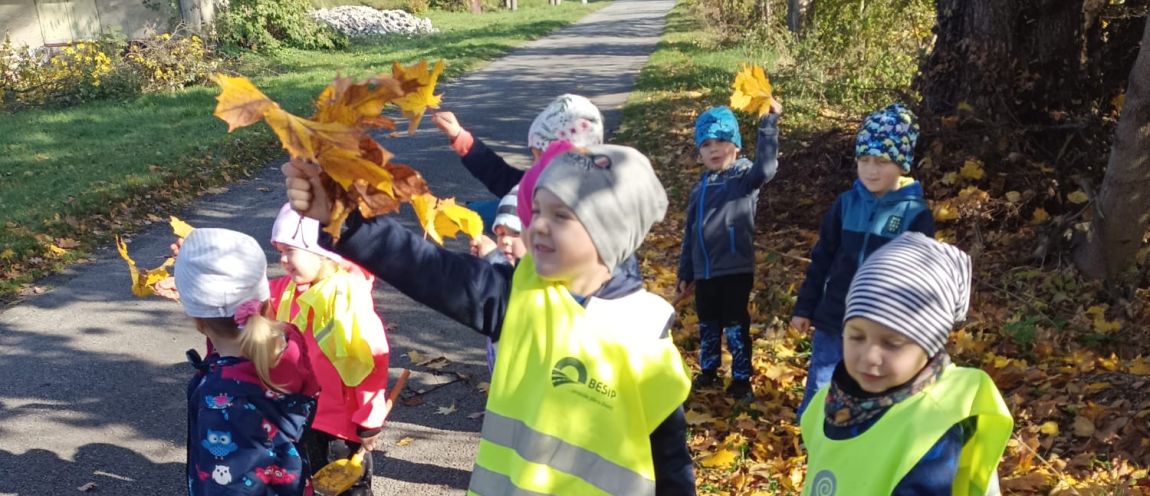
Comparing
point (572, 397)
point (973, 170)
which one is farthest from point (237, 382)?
point (973, 170)

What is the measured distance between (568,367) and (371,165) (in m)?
0.66

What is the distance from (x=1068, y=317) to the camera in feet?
17.4

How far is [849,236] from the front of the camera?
367cm

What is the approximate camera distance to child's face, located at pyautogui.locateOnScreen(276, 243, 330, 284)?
11.7 feet

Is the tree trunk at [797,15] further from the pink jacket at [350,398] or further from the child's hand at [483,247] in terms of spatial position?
the pink jacket at [350,398]

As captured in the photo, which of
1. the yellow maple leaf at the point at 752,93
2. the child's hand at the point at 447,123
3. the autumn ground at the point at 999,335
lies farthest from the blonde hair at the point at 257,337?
the yellow maple leaf at the point at 752,93

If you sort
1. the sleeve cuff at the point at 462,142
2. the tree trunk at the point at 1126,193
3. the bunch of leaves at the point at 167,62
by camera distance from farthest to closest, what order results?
the bunch of leaves at the point at 167,62 → the tree trunk at the point at 1126,193 → the sleeve cuff at the point at 462,142

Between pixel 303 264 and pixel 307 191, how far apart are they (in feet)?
5.32

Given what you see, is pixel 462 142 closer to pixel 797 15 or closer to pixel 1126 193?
pixel 1126 193

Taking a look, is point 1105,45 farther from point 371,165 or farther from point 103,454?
point 103,454

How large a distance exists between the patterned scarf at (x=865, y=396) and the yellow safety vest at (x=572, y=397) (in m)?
0.38

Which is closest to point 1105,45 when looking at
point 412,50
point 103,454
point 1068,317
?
point 1068,317

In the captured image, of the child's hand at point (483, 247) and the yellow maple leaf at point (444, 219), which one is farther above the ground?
the yellow maple leaf at point (444, 219)

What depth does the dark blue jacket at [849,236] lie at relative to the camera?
11.5 ft
